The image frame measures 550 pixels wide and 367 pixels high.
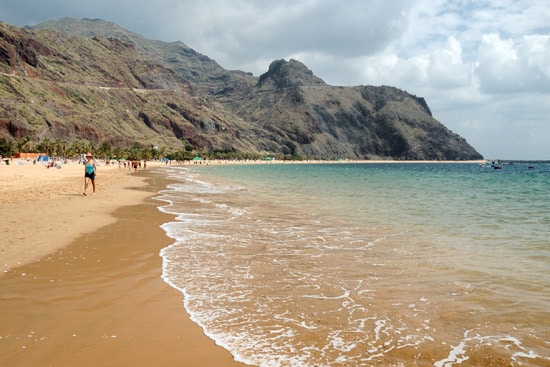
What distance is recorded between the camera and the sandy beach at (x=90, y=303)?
485 cm

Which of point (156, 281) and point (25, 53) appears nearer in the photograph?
point (156, 281)

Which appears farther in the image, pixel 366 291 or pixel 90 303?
pixel 366 291

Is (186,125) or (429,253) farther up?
(186,125)

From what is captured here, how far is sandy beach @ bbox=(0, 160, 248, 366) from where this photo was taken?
4852mm

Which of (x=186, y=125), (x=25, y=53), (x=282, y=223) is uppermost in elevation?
(x=25, y=53)

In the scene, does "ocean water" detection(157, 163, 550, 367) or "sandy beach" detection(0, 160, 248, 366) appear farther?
"ocean water" detection(157, 163, 550, 367)

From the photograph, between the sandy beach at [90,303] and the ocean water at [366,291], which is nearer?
the sandy beach at [90,303]

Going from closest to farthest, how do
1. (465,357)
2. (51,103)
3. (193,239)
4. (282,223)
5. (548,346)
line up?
(465,357) → (548,346) → (193,239) → (282,223) → (51,103)

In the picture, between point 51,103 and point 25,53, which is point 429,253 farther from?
point 25,53

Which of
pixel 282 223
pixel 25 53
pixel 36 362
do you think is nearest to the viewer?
pixel 36 362

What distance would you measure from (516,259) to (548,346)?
5.91 metres

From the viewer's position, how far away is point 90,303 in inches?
258

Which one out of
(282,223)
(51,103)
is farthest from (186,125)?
(282,223)

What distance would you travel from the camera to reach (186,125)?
625 feet
